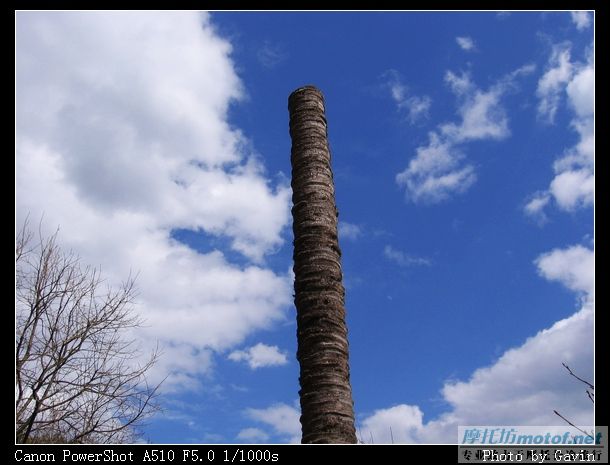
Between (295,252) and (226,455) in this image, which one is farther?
(226,455)

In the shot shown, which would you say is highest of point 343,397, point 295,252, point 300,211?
point 300,211

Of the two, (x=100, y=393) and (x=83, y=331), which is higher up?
(x=83, y=331)

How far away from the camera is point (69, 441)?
38.1 ft

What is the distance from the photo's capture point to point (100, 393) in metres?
11.8

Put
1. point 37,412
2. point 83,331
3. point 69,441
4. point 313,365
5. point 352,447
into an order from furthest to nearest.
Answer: point 83,331, point 69,441, point 37,412, point 313,365, point 352,447

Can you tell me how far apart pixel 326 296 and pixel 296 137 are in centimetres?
164

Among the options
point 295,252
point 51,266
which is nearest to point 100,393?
point 51,266
